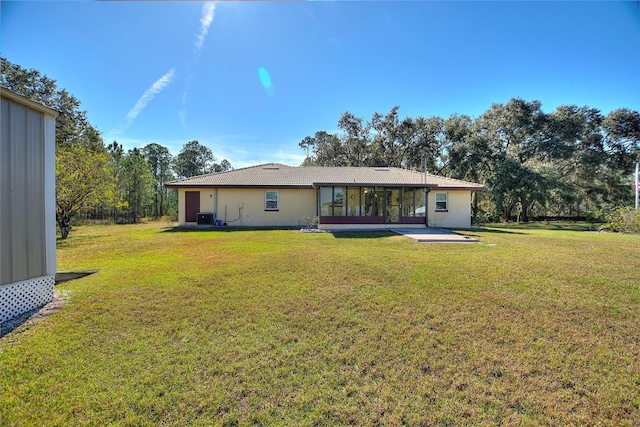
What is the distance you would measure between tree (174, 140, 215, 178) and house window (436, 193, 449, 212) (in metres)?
39.2

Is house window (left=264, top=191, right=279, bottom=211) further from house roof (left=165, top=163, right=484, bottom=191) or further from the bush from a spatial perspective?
the bush

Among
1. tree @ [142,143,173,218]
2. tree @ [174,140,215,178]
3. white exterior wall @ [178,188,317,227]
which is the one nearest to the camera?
white exterior wall @ [178,188,317,227]

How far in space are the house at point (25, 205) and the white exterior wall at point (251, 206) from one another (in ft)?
37.5

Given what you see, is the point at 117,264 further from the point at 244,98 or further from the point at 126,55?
the point at 244,98

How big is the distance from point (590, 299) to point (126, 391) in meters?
6.16

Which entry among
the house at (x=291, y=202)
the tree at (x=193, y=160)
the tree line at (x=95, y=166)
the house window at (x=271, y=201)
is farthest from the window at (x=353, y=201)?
the tree at (x=193, y=160)

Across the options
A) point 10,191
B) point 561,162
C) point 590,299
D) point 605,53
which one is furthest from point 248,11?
point 561,162

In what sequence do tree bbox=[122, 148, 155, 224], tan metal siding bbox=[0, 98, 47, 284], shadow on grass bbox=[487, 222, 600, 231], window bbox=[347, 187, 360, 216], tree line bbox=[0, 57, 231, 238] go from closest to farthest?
tan metal siding bbox=[0, 98, 47, 284] → tree line bbox=[0, 57, 231, 238] → window bbox=[347, 187, 360, 216] → shadow on grass bbox=[487, 222, 600, 231] → tree bbox=[122, 148, 155, 224]

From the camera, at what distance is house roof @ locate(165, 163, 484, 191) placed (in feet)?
49.9

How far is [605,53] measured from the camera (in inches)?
434

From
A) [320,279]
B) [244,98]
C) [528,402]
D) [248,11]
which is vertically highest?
[244,98]

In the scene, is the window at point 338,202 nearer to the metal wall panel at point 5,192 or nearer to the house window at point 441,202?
the house window at point 441,202

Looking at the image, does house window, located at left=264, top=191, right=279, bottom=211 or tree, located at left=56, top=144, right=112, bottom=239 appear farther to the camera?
house window, located at left=264, top=191, right=279, bottom=211

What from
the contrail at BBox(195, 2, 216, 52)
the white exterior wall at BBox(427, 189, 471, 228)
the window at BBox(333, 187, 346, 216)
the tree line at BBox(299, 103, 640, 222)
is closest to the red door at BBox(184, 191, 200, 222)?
the window at BBox(333, 187, 346, 216)
